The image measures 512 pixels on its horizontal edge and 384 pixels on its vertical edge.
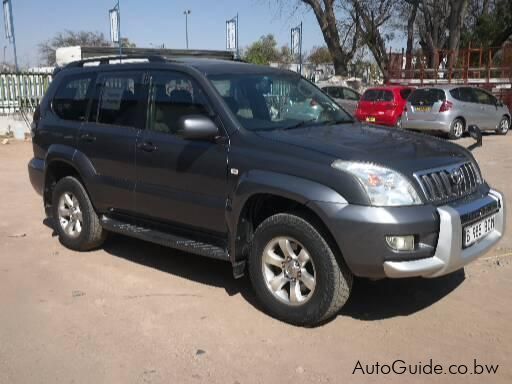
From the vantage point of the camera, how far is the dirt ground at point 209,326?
350 cm

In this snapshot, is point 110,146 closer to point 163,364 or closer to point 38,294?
point 38,294

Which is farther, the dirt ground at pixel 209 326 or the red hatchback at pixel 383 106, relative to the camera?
the red hatchback at pixel 383 106

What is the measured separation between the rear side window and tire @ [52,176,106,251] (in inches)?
511

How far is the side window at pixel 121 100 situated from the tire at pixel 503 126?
15.5m

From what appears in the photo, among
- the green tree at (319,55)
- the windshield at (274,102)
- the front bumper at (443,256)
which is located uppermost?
the green tree at (319,55)

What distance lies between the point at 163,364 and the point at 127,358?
25 cm

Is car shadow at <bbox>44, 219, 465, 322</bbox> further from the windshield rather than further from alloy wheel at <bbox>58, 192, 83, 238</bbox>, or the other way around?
the windshield

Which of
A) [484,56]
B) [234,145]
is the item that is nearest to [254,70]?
[234,145]

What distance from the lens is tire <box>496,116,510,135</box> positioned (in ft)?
59.9

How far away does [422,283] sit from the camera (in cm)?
488

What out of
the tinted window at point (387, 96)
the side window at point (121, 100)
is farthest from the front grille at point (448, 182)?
the tinted window at point (387, 96)

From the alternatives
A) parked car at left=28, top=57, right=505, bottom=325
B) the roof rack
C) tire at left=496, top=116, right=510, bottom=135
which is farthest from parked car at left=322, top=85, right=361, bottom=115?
parked car at left=28, top=57, right=505, bottom=325

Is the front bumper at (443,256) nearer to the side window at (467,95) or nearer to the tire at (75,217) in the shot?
the tire at (75,217)

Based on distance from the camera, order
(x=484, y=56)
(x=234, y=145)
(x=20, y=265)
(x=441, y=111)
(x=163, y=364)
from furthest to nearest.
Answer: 1. (x=484, y=56)
2. (x=441, y=111)
3. (x=20, y=265)
4. (x=234, y=145)
5. (x=163, y=364)
